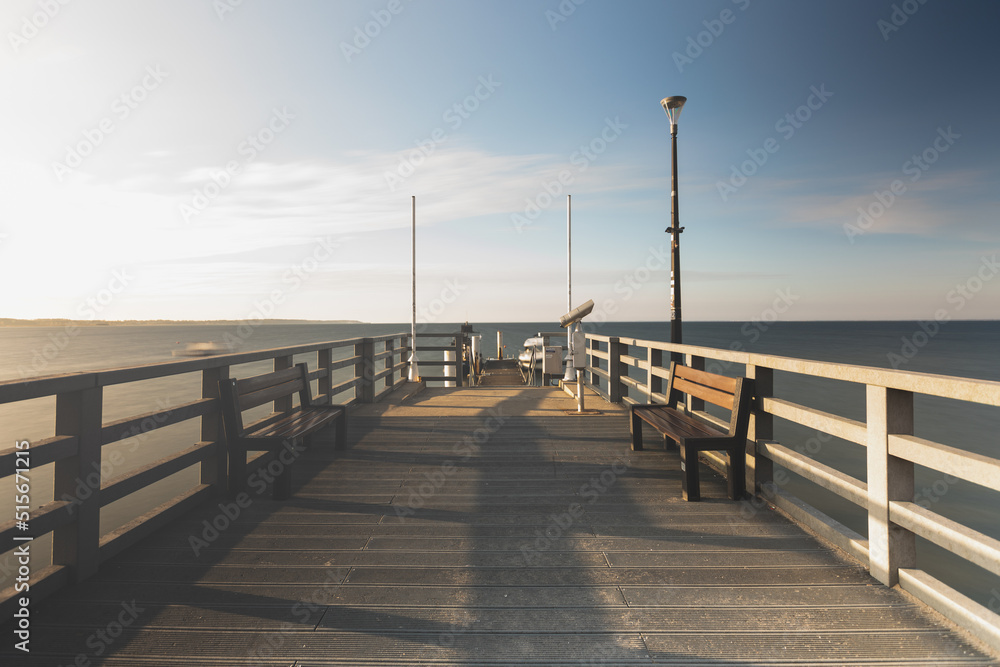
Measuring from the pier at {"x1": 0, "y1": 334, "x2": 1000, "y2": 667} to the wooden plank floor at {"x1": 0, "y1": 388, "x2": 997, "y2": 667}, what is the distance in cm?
1

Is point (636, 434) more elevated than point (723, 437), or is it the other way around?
point (723, 437)

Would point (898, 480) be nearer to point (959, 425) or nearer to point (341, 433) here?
point (341, 433)

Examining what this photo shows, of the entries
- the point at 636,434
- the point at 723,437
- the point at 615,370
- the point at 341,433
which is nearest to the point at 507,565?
the point at 723,437

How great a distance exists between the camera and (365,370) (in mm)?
6910

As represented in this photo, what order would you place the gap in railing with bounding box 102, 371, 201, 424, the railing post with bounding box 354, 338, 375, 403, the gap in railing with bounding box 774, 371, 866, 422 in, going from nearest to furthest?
the railing post with bounding box 354, 338, 375, 403 < the gap in railing with bounding box 102, 371, 201, 424 < the gap in railing with bounding box 774, 371, 866, 422

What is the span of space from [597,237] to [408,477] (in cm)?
1082

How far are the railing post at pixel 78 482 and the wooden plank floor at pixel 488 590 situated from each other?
15 cm

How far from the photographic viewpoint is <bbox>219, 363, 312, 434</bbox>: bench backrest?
3.18 m

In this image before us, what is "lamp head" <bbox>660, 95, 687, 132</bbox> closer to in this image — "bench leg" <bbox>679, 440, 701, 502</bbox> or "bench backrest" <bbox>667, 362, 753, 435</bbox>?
"bench backrest" <bbox>667, 362, 753, 435</bbox>

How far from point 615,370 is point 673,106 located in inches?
147

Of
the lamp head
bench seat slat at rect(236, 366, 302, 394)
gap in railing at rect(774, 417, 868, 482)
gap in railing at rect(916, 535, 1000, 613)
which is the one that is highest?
the lamp head

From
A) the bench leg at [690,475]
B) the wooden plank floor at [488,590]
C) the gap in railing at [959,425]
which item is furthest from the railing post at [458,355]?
the gap in railing at [959,425]

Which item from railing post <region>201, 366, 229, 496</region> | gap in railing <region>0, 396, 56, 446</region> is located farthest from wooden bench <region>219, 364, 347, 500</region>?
gap in railing <region>0, 396, 56, 446</region>

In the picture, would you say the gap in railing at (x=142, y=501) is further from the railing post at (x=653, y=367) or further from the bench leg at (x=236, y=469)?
the railing post at (x=653, y=367)
